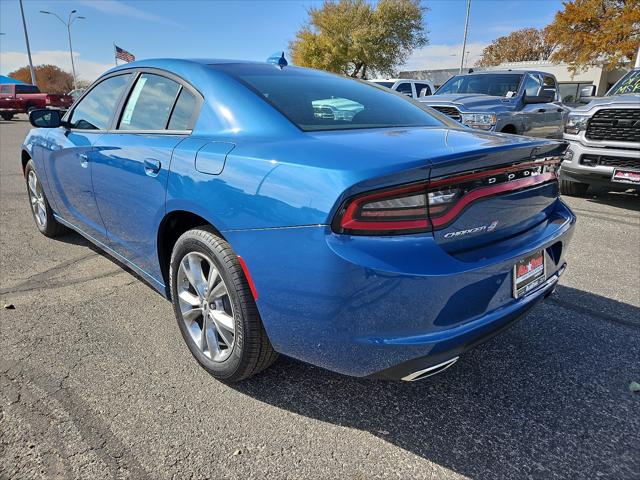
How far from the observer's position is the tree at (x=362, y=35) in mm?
32562

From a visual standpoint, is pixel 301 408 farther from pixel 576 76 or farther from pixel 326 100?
pixel 576 76

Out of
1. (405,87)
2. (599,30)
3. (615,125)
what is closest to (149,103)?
(615,125)

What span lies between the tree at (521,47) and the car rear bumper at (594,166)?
54.8 metres

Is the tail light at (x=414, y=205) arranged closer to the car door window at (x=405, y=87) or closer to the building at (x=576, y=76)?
the car door window at (x=405, y=87)

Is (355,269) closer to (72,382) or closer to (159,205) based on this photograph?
(159,205)

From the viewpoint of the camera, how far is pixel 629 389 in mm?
2234

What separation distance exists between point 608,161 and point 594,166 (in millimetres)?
157

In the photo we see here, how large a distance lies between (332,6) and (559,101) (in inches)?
1097

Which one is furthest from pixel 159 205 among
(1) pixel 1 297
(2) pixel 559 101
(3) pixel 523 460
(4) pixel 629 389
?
(2) pixel 559 101

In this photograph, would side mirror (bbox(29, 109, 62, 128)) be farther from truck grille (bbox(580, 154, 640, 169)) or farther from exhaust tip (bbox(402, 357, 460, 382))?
truck grille (bbox(580, 154, 640, 169))

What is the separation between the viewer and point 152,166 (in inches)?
92.9

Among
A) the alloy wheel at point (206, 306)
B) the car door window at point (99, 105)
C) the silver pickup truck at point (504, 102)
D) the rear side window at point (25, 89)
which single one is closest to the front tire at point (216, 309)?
the alloy wheel at point (206, 306)

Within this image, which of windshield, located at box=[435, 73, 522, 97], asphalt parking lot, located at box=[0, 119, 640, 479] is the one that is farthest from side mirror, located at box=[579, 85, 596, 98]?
asphalt parking lot, located at box=[0, 119, 640, 479]

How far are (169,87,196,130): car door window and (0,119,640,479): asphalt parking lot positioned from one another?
1.22m
